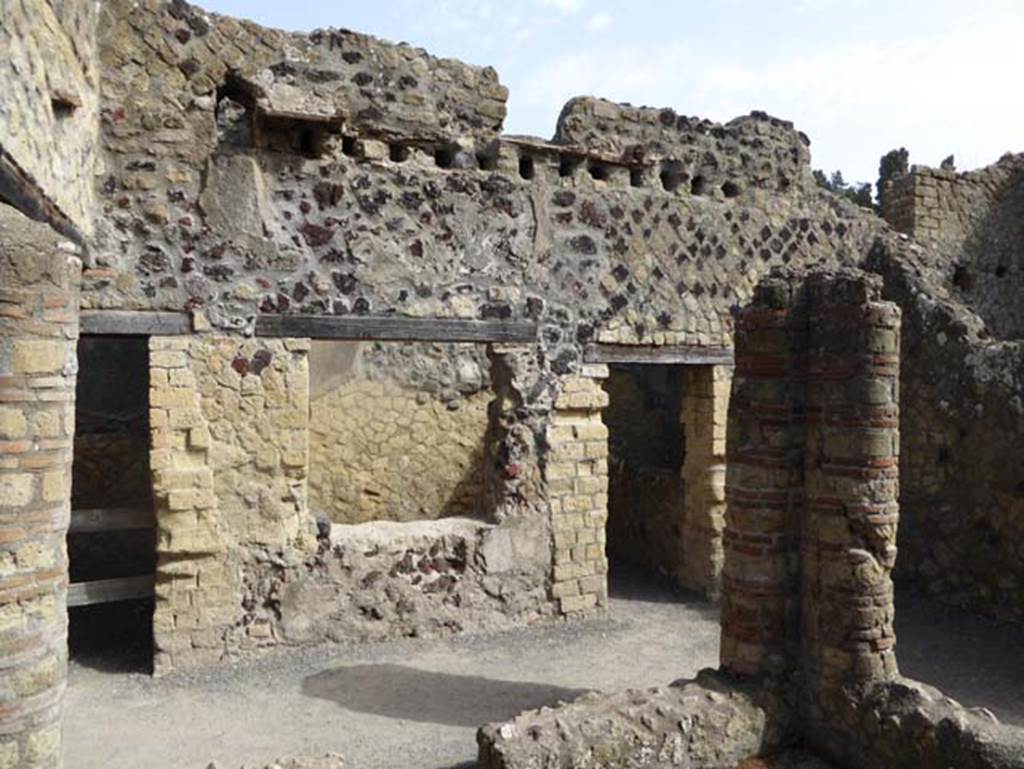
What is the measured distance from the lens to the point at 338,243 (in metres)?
6.68

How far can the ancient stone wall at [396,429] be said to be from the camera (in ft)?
32.0

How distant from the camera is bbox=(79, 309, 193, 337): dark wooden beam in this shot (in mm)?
5898

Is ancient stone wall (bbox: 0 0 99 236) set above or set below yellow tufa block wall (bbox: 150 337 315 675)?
above

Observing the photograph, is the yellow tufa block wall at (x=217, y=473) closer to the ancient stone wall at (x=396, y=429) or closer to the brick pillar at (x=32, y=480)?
the brick pillar at (x=32, y=480)

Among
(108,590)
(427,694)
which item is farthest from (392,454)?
(427,694)

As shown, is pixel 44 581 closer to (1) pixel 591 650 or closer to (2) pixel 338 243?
(2) pixel 338 243

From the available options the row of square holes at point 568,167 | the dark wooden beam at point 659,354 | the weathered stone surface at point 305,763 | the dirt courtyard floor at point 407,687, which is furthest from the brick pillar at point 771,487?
the row of square holes at point 568,167

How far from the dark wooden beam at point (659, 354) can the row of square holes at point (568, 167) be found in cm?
155

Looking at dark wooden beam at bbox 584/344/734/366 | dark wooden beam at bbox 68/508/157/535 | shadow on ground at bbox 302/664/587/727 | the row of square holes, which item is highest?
the row of square holes

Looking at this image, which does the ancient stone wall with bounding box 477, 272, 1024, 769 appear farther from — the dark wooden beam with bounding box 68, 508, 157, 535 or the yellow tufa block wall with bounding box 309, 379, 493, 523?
the yellow tufa block wall with bounding box 309, 379, 493, 523

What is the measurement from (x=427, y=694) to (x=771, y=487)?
272 cm

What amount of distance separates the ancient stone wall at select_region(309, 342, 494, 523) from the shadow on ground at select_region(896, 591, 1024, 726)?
186 inches

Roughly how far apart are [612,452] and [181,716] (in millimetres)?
6332

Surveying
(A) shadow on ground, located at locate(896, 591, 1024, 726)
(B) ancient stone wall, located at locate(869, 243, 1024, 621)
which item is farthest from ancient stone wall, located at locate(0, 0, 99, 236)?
(B) ancient stone wall, located at locate(869, 243, 1024, 621)
